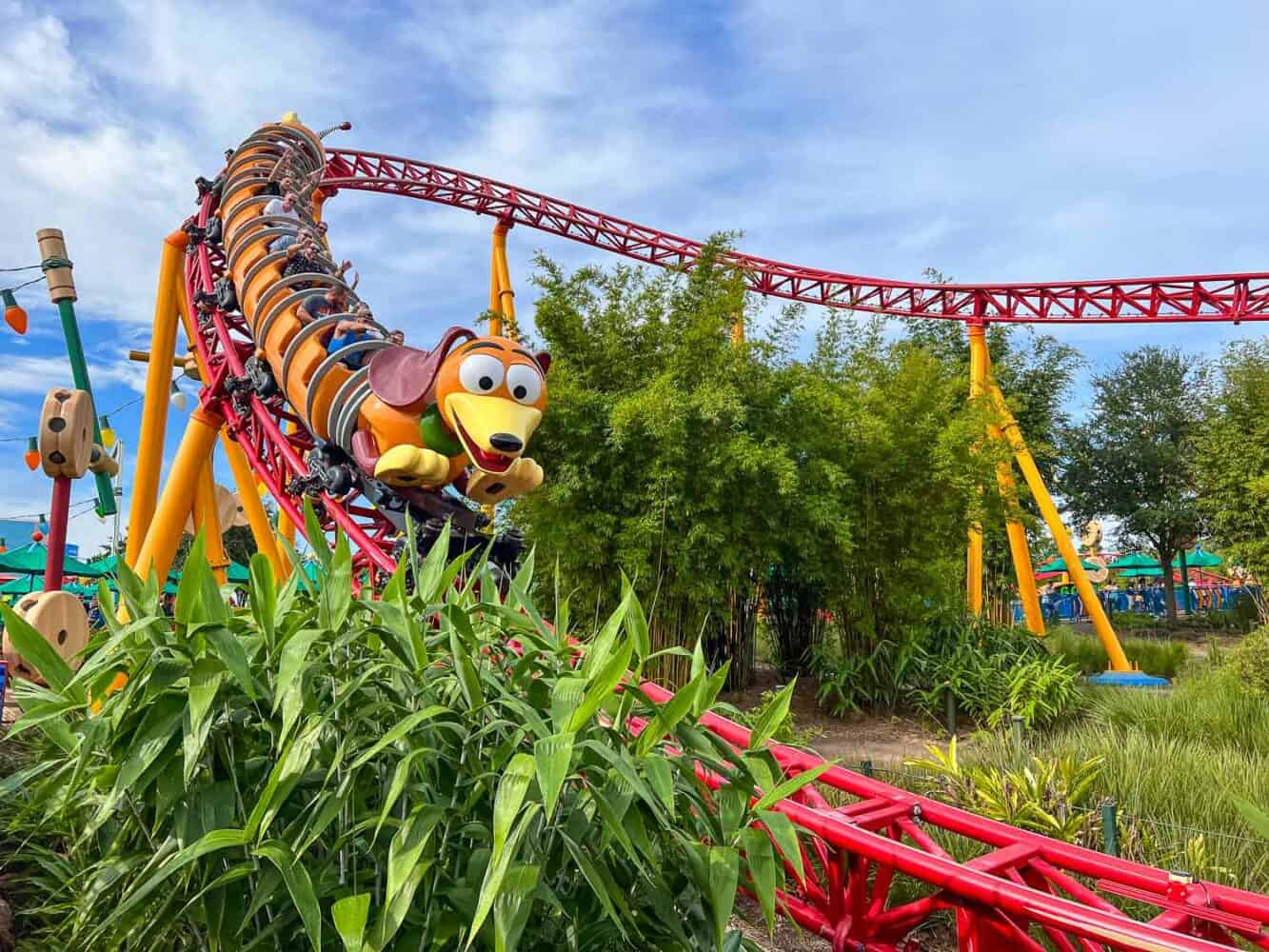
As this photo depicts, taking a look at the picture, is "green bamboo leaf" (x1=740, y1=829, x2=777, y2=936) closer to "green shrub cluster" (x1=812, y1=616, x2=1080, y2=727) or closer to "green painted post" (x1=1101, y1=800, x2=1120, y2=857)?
"green painted post" (x1=1101, y1=800, x2=1120, y2=857)

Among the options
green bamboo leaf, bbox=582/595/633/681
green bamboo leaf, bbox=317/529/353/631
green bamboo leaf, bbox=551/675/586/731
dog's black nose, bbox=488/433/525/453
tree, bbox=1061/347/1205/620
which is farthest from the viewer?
tree, bbox=1061/347/1205/620

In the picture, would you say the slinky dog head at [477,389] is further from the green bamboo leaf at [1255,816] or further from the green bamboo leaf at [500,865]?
the green bamboo leaf at [1255,816]

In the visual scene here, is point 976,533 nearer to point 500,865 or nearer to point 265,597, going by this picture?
point 265,597

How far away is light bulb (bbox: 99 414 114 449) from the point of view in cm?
1246

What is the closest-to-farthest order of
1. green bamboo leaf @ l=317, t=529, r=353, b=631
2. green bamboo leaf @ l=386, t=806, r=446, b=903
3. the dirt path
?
green bamboo leaf @ l=386, t=806, r=446, b=903
green bamboo leaf @ l=317, t=529, r=353, b=631
the dirt path

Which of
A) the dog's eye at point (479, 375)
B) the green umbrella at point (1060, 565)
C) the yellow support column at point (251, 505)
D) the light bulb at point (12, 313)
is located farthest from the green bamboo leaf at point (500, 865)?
the green umbrella at point (1060, 565)

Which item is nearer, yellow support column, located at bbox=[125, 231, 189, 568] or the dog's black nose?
the dog's black nose

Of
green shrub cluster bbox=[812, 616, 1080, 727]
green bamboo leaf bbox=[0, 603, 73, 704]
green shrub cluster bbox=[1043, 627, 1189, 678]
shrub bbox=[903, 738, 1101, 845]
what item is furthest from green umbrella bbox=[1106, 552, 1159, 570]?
green bamboo leaf bbox=[0, 603, 73, 704]

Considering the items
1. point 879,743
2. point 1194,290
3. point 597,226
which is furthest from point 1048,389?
point 879,743

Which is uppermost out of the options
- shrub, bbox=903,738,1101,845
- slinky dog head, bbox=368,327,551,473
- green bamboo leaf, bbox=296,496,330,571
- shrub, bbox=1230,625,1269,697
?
slinky dog head, bbox=368,327,551,473

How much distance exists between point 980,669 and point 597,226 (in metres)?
8.44

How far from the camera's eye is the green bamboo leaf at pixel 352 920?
1294mm

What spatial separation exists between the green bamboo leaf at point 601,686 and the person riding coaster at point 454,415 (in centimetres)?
282

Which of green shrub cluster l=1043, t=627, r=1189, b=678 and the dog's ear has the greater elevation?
the dog's ear
